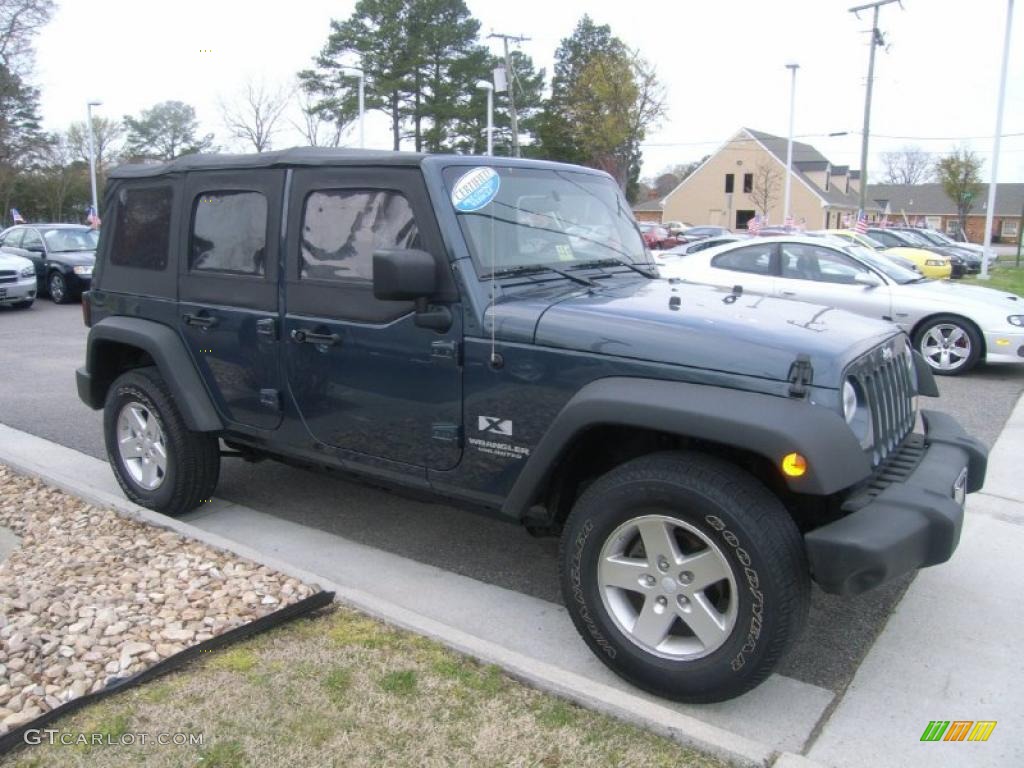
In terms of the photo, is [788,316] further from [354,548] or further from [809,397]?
[354,548]

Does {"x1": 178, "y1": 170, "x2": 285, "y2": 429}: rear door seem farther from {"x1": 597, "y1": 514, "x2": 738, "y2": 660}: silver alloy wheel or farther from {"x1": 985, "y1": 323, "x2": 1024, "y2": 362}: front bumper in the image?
{"x1": 985, "y1": 323, "x2": 1024, "y2": 362}: front bumper

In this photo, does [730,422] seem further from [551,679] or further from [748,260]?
[748,260]

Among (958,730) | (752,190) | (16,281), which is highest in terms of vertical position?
(752,190)

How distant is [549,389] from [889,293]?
7676 mm

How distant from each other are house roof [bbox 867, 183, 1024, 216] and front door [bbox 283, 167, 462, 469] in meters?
90.3

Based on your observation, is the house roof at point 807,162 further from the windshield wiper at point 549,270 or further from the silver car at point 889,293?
the windshield wiper at point 549,270

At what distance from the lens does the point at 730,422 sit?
9.05 ft

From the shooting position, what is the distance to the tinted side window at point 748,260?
10.2m

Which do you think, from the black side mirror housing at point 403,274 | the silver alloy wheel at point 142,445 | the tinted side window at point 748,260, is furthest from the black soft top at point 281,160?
the tinted side window at point 748,260

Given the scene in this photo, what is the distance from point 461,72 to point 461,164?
39.8m

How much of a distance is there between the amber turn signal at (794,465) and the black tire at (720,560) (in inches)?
7.7

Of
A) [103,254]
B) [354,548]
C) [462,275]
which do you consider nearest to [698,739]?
[462,275]

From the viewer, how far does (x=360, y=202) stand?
3.86 metres

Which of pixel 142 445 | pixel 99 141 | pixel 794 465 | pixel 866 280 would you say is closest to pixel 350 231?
pixel 142 445
